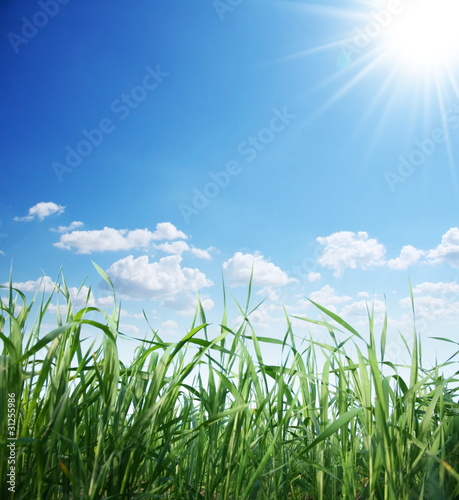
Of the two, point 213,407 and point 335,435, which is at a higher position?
point 213,407

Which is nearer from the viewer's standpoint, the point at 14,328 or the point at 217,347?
the point at 14,328

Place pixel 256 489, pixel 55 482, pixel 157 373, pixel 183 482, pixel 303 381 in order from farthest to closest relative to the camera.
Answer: pixel 303 381 → pixel 183 482 → pixel 256 489 → pixel 157 373 → pixel 55 482

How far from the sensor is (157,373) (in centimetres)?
150

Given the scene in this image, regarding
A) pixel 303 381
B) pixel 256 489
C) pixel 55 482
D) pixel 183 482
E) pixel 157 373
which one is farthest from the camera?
pixel 303 381

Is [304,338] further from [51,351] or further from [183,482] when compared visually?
[51,351]

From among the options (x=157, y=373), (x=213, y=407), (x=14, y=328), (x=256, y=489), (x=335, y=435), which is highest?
(x=14, y=328)

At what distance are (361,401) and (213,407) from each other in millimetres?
519

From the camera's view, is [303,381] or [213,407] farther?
[303,381]

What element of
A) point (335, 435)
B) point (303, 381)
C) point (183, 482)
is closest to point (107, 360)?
point (183, 482)

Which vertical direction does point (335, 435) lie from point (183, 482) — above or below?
above

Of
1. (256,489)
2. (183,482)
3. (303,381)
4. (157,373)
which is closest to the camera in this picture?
(157,373)

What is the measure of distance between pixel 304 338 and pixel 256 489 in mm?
632

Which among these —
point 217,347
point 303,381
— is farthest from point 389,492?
point 217,347

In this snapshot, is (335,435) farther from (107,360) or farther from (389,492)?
(107,360)
